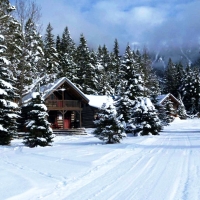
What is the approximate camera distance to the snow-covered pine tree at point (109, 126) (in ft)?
56.7

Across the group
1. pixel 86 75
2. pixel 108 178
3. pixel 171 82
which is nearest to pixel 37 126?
pixel 108 178

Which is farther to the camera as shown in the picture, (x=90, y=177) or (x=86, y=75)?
(x=86, y=75)

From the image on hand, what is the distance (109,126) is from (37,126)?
4.47 m

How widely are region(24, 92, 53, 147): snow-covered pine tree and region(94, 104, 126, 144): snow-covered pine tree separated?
10.3 feet

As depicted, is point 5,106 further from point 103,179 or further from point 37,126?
point 103,179

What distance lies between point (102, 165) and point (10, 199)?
4.29 metres

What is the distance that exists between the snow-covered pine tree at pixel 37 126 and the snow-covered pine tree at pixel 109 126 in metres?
3.15

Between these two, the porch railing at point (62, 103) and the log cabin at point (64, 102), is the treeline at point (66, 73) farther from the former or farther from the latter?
the porch railing at point (62, 103)

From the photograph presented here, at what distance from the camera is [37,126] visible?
1689cm

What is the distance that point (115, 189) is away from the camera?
633 centimetres

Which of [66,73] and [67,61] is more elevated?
[67,61]

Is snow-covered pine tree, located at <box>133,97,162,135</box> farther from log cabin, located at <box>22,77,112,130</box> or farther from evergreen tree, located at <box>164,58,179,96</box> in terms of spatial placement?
evergreen tree, located at <box>164,58,179,96</box>

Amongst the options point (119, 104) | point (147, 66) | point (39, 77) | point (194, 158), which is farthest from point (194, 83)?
point (194, 158)

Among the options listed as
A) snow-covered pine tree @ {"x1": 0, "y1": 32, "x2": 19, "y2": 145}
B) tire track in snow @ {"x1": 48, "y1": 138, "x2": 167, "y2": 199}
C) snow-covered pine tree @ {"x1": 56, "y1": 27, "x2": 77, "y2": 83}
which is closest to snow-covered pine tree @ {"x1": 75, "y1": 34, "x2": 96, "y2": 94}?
snow-covered pine tree @ {"x1": 56, "y1": 27, "x2": 77, "y2": 83}
